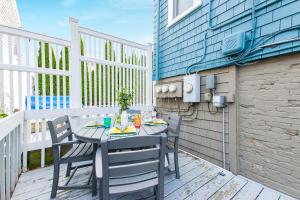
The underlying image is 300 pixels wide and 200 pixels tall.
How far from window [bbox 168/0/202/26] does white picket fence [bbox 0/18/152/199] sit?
882mm

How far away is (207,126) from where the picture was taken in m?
2.86

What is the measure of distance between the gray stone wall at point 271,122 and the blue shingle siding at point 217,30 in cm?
20

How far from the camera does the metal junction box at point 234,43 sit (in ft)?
7.07

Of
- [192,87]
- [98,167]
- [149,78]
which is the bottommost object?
[98,167]

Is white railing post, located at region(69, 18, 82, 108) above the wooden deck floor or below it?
above

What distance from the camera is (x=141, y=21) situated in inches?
250

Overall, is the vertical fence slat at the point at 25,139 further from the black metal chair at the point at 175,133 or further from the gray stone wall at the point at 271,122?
the gray stone wall at the point at 271,122

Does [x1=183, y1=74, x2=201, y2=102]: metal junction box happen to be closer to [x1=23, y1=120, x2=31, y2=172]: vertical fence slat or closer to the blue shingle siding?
the blue shingle siding

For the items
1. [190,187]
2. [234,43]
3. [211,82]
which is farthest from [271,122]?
[190,187]

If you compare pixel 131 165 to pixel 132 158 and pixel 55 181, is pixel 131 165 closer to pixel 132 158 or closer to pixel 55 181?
pixel 132 158

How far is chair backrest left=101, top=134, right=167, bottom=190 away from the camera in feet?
3.76

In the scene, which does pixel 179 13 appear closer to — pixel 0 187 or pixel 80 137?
pixel 80 137

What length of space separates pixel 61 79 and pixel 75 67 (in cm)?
34

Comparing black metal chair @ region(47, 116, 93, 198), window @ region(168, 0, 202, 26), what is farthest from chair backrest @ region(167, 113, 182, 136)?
window @ region(168, 0, 202, 26)
